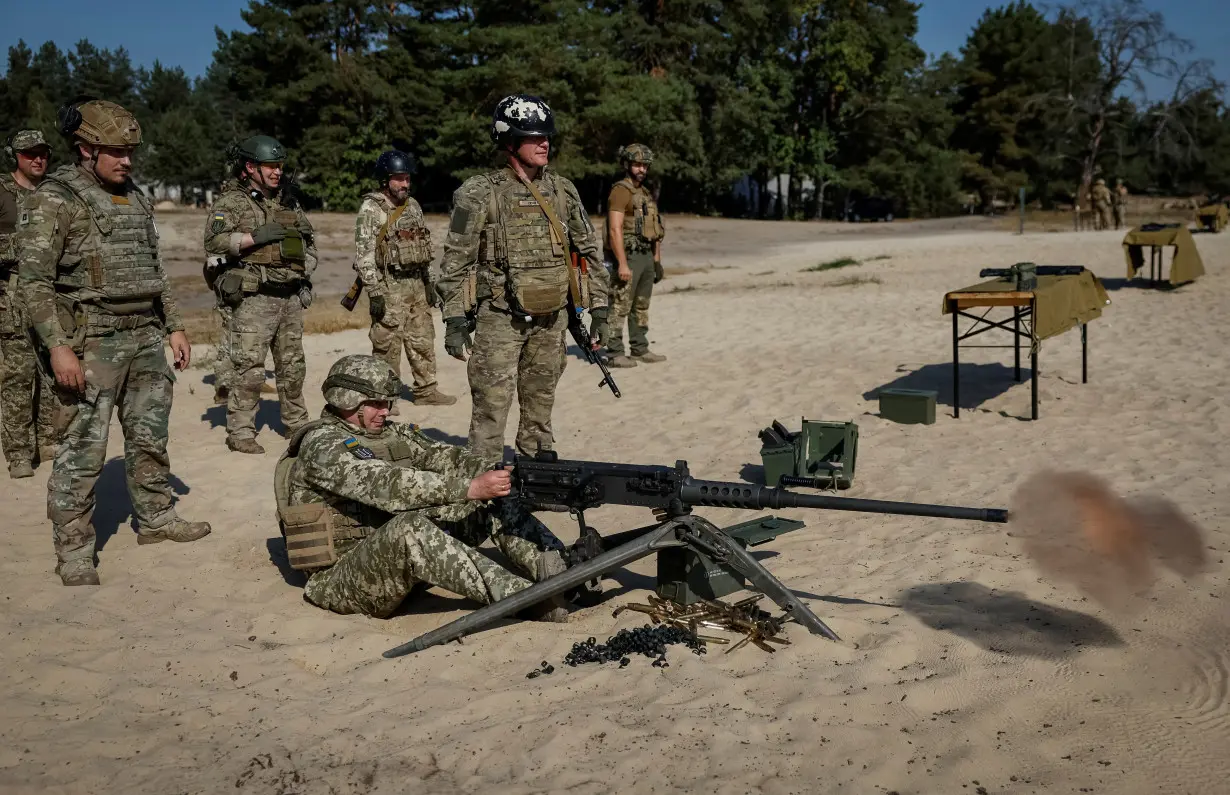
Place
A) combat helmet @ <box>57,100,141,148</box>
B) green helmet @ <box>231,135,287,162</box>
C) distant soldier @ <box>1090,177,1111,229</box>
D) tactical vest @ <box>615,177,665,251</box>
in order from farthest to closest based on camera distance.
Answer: distant soldier @ <box>1090,177,1111,229</box>, tactical vest @ <box>615,177,665,251</box>, green helmet @ <box>231,135,287,162</box>, combat helmet @ <box>57,100,141,148</box>

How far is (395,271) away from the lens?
34.7 ft

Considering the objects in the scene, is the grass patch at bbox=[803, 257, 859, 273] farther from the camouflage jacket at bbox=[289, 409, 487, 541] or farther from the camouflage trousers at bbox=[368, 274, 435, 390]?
the camouflage jacket at bbox=[289, 409, 487, 541]

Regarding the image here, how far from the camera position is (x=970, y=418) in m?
10.0

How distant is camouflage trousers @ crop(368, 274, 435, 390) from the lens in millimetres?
10539

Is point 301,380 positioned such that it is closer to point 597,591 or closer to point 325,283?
point 597,591

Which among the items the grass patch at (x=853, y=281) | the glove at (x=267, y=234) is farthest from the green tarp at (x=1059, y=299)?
the grass patch at (x=853, y=281)

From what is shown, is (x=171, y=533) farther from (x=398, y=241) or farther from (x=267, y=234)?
(x=398, y=241)

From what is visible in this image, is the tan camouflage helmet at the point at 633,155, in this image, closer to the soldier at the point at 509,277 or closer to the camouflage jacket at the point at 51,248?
the soldier at the point at 509,277

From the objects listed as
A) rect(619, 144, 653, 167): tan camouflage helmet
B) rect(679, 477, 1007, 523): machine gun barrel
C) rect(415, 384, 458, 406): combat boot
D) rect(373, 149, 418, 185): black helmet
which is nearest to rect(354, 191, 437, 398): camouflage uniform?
rect(373, 149, 418, 185): black helmet

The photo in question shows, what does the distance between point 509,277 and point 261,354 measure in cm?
305

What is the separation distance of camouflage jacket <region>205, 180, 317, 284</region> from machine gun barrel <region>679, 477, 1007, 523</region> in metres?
5.33

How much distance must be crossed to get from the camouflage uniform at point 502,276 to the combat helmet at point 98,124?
2.02 m

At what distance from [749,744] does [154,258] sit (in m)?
4.95

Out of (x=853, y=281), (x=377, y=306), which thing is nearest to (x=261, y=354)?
(x=377, y=306)
